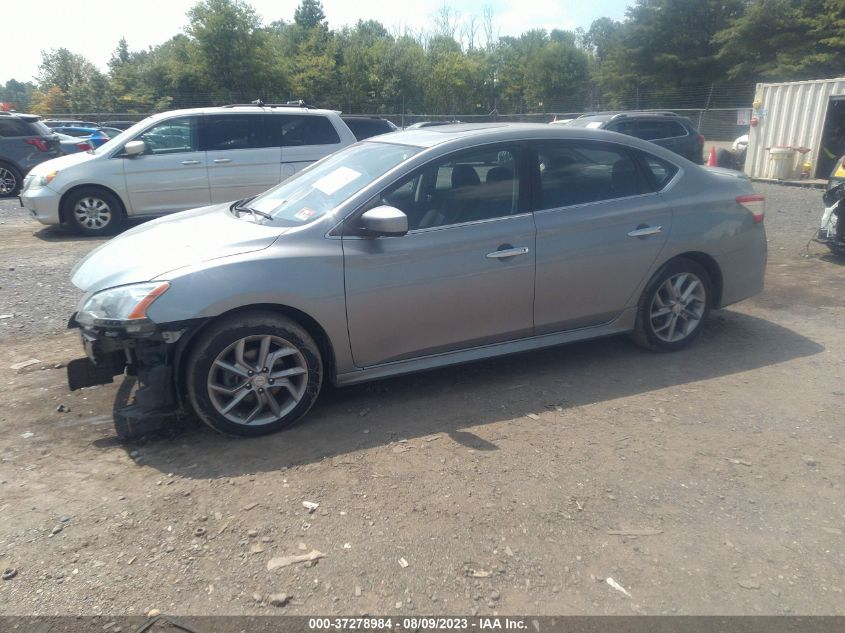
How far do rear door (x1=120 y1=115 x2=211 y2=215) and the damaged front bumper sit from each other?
6526 mm

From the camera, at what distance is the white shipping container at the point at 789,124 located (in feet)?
52.2

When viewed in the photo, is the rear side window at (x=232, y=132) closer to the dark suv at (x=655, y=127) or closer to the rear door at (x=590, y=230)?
the rear door at (x=590, y=230)

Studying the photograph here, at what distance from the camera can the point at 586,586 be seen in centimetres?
262

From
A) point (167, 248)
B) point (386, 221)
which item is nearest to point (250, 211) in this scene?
point (167, 248)

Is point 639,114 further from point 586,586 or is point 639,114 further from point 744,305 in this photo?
point 586,586

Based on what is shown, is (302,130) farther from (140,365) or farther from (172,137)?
(140,365)

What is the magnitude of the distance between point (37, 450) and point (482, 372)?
9.44 ft

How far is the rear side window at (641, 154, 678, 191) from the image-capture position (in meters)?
4.93

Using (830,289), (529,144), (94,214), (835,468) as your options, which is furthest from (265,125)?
(835,468)

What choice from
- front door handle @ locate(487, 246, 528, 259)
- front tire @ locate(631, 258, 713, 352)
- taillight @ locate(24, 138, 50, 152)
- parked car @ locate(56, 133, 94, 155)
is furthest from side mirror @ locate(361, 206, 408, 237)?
parked car @ locate(56, 133, 94, 155)

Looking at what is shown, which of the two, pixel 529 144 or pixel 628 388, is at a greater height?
pixel 529 144

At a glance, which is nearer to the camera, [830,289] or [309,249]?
[309,249]

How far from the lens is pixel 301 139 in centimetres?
1019

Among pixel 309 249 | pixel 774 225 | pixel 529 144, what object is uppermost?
pixel 529 144
